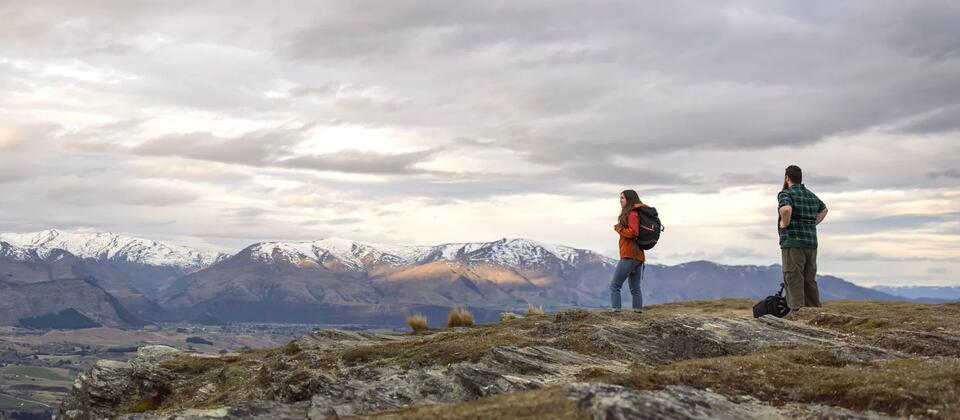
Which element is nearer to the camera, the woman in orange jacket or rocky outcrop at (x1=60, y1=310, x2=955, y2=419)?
rocky outcrop at (x1=60, y1=310, x2=955, y2=419)

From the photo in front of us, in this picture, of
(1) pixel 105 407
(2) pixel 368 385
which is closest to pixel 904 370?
(2) pixel 368 385

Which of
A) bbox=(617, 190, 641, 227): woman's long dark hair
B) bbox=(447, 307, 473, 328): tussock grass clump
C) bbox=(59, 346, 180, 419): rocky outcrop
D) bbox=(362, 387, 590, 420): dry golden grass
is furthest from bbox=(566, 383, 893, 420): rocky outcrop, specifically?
bbox=(447, 307, 473, 328): tussock grass clump

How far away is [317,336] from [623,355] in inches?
579

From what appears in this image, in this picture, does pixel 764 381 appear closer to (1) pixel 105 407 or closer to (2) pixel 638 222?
(2) pixel 638 222

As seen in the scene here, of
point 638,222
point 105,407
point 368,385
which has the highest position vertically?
point 638,222

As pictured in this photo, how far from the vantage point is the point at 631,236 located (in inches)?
1042

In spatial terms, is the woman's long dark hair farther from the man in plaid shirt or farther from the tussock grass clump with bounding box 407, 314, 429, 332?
the tussock grass clump with bounding box 407, 314, 429, 332

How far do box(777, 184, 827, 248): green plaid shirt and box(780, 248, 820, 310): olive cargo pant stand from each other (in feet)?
0.96

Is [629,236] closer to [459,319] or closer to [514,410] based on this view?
[459,319]

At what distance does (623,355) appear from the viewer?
21250 mm

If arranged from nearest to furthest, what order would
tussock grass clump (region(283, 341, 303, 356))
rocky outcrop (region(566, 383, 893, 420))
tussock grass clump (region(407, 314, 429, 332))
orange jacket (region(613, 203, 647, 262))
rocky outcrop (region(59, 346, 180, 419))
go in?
1. rocky outcrop (region(566, 383, 893, 420))
2. rocky outcrop (region(59, 346, 180, 419))
3. orange jacket (region(613, 203, 647, 262))
4. tussock grass clump (region(283, 341, 303, 356))
5. tussock grass clump (region(407, 314, 429, 332))

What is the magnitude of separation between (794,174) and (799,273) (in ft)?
11.9

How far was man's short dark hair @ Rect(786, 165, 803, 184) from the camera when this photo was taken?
87.4 ft

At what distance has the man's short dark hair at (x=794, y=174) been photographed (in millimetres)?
26641
